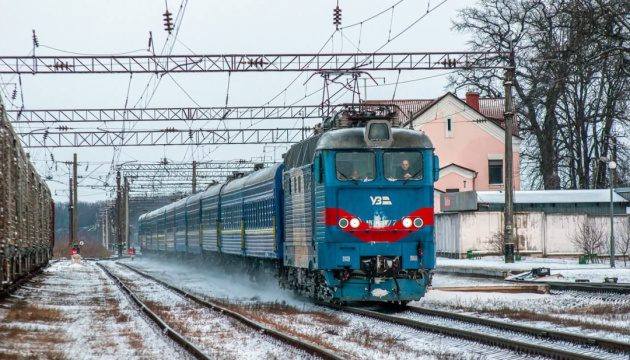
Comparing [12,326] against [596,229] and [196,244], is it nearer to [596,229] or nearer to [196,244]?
[196,244]

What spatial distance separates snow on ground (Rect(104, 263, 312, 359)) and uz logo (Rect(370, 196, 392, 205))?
11.5 feet

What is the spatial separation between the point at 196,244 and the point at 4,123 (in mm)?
19518

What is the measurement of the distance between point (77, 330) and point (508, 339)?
24.4 feet

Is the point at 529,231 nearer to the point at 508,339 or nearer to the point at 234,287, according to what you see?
the point at 234,287

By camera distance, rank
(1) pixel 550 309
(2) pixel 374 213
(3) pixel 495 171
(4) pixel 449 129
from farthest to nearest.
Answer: (3) pixel 495 171 → (4) pixel 449 129 → (1) pixel 550 309 → (2) pixel 374 213

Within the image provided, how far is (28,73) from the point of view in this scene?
33.3m

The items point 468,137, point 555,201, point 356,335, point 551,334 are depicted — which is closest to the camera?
point 551,334

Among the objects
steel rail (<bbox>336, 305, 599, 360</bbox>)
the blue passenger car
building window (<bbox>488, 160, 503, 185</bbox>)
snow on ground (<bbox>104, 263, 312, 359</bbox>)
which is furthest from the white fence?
steel rail (<bbox>336, 305, 599, 360</bbox>)

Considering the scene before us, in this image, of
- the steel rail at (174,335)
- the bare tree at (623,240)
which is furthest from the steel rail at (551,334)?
the bare tree at (623,240)

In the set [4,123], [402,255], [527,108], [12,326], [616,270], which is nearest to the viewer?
[12,326]

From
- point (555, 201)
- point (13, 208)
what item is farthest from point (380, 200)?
point (555, 201)

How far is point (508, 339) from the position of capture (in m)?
12.7

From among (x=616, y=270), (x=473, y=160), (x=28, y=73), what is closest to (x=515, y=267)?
(x=616, y=270)

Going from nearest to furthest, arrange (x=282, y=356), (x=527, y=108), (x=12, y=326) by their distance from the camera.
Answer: (x=282, y=356) < (x=12, y=326) < (x=527, y=108)
